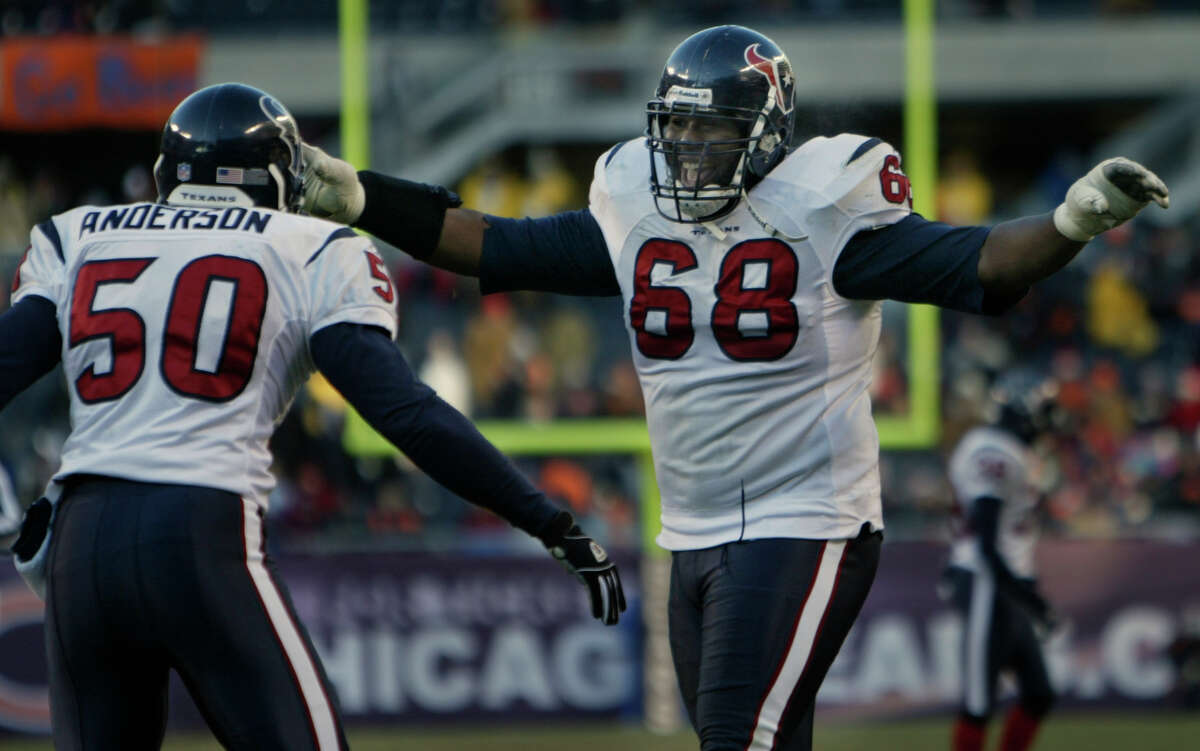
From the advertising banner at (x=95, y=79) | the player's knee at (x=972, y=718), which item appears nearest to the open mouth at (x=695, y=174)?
the player's knee at (x=972, y=718)

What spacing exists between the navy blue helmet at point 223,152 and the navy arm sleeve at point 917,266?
110 cm

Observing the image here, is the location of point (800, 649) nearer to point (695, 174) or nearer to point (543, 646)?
point (695, 174)

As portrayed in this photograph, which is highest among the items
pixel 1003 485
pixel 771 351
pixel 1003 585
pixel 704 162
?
Answer: pixel 704 162

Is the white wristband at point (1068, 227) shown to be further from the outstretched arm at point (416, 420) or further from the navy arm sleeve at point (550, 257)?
the outstretched arm at point (416, 420)

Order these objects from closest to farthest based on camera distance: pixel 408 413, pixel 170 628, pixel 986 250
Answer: pixel 170 628
pixel 408 413
pixel 986 250

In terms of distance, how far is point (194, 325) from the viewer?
2895 millimetres

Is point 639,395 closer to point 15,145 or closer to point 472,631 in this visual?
point 472,631

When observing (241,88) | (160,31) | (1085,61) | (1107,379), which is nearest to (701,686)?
(241,88)

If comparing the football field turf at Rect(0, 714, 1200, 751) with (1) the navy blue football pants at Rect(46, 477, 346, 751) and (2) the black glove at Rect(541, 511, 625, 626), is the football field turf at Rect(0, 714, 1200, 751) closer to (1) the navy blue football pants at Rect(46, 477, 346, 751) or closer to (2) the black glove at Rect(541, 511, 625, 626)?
(2) the black glove at Rect(541, 511, 625, 626)

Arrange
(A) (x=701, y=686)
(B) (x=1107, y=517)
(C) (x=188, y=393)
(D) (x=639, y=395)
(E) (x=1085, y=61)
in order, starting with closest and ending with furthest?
(C) (x=188, y=393), (A) (x=701, y=686), (D) (x=639, y=395), (B) (x=1107, y=517), (E) (x=1085, y=61)

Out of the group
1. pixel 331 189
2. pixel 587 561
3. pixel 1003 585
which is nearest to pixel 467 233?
pixel 331 189

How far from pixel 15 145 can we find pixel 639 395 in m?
6.54

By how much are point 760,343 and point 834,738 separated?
16.0 feet

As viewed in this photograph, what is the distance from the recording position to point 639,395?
303 inches
